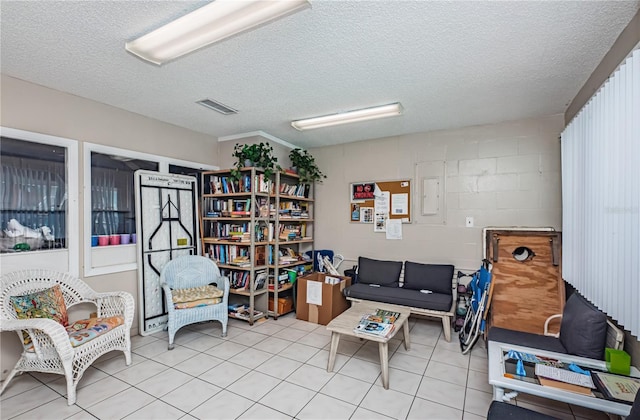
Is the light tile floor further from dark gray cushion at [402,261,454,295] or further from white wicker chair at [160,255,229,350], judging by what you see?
dark gray cushion at [402,261,454,295]

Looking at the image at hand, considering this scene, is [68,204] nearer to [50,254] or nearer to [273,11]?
[50,254]

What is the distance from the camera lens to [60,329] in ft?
7.41

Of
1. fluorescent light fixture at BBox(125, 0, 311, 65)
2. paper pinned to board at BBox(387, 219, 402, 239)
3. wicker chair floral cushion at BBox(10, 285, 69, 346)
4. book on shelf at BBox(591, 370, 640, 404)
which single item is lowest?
book on shelf at BBox(591, 370, 640, 404)

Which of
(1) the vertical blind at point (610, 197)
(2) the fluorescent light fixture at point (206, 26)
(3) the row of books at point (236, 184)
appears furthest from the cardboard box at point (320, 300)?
(2) the fluorescent light fixture at point (206, 26)

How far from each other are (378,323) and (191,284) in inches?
93.0

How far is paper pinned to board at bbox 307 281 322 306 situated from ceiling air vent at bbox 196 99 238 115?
2.39 m

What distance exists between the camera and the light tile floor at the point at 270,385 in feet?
7.06

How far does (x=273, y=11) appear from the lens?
5.43ft

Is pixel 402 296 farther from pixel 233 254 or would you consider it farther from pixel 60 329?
pixel 60 329

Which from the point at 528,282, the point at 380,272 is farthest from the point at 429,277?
the point at 528,282

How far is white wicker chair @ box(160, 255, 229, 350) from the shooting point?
10.5ft

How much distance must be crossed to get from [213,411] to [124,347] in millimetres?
1267

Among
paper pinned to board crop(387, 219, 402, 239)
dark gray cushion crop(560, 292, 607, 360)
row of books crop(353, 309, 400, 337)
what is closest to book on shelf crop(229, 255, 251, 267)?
row of books crop(353, 309, 400, 337)

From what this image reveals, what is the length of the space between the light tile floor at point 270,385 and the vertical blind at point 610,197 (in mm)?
1018
